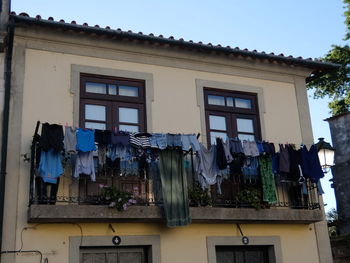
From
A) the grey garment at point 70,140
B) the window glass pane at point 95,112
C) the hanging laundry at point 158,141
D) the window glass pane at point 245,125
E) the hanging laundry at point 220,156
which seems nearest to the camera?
the grey garment at point 70,140

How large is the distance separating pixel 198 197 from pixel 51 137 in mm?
3106

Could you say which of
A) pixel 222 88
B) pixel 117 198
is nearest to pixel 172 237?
pixel 117 198

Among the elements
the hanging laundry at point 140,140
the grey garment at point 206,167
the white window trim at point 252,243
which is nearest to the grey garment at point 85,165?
the hanging laundry at point 140,140

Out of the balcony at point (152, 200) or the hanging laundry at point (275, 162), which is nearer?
the balcony at point (152, 200)

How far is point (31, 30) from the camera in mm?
11664

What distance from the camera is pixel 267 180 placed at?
12078 mm

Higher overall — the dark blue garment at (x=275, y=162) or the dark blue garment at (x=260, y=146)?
the dark blue garment at (x=260, y=146)

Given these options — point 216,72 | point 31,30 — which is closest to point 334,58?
point 216,72

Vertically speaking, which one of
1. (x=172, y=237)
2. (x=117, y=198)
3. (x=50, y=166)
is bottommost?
(x=172, y=237)

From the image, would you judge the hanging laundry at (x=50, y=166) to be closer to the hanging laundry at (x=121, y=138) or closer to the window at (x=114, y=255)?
the hanging laundry at (x=121, y=138)

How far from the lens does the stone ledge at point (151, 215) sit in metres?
10.1

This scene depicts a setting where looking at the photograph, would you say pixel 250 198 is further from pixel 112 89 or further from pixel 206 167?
pixel 112 89

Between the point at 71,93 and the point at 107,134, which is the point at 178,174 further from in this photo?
the point at 71,93

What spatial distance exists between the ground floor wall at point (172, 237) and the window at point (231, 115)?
2056 millimetres
